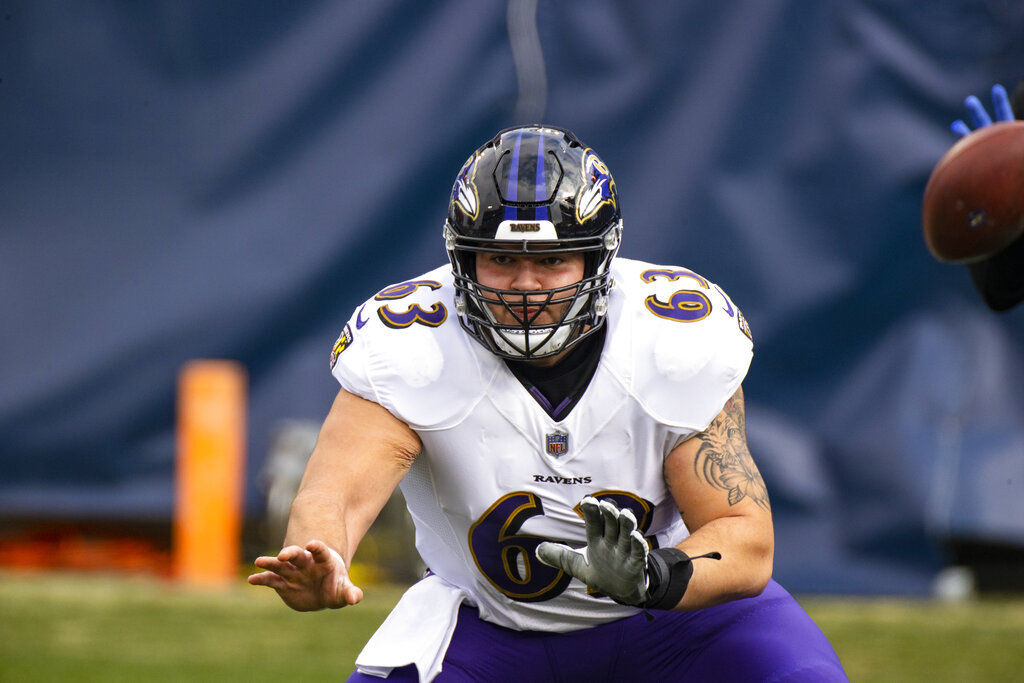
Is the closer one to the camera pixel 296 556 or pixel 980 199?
pixel 296 556

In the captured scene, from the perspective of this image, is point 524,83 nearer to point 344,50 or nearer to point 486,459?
point 344,50

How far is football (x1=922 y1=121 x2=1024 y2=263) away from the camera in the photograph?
3160 millimetres

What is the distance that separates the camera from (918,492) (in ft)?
17.0

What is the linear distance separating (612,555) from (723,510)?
0.41 meters

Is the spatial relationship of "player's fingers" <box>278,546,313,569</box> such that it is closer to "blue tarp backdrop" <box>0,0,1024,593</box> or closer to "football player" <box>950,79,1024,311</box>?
"football player" <box>950,79,1024,311</box>

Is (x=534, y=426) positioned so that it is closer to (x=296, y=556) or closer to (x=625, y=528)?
(x=625, y=528)

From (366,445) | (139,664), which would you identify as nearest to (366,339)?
(366,445)

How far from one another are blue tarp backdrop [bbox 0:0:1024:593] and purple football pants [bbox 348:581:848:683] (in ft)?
8.81

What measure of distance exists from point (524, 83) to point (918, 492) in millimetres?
2250

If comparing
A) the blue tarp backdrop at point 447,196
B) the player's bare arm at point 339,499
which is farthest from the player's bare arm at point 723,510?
the blue tarp backdrop at point 447,196

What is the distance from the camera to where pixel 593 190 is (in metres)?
2.73

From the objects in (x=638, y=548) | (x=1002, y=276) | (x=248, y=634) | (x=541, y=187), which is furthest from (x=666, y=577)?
(x=248, y=634)

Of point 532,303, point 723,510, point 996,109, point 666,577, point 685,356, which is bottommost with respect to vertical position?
point 666,577

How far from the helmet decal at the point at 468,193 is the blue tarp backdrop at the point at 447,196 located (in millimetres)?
2715
